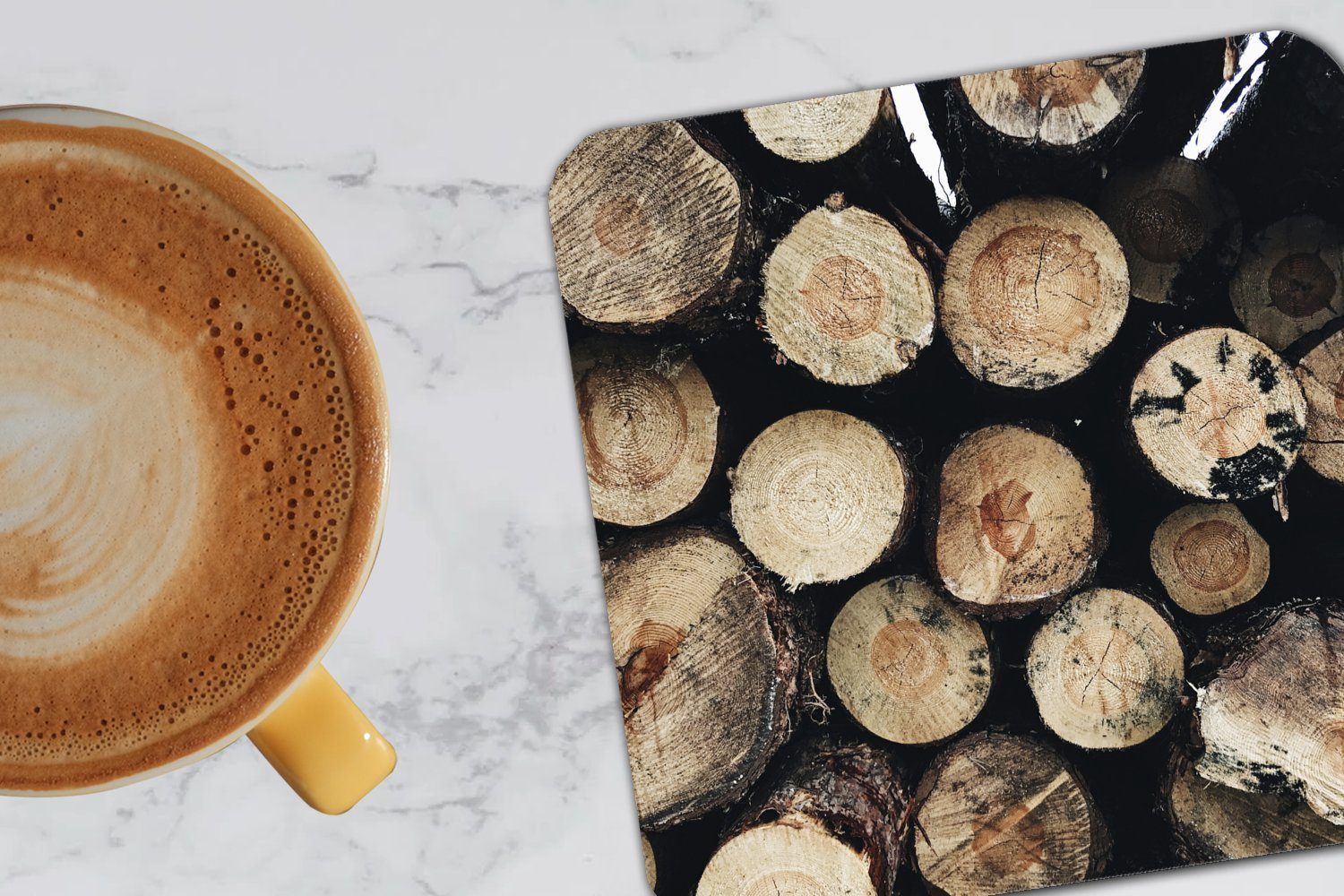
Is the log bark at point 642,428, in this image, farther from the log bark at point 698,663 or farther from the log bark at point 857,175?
the log bark at point 857,175

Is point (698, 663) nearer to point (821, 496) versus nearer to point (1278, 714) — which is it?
point (821, 496)

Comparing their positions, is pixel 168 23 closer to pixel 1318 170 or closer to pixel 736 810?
pixel 736 810

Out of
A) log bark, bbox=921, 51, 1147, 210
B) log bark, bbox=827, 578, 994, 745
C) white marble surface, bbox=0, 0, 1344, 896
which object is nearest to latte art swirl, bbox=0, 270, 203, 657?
white marble surface, bbox=0, 0, 1344, 896

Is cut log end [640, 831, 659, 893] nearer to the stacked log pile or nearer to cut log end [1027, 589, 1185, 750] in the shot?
the stacked log pile

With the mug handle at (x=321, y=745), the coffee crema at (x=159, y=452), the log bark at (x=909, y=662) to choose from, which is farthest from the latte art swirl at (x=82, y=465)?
the log bark at (x=909, y=662)

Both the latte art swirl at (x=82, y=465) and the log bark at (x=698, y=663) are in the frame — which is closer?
the latte art swirl at (x=82, y=465)

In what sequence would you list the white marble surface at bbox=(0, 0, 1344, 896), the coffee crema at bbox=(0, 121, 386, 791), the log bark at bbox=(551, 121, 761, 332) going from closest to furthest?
the coffee crema at bbox=(0, 121, 386, 791), the log bark at bbox=(551, 121, 761, 332), the white marble surface at bbox=(0, 0, 1344, 896)

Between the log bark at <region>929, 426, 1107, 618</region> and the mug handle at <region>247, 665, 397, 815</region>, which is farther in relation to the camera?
the log bark at <region>929, 426, 1107, 618</region>

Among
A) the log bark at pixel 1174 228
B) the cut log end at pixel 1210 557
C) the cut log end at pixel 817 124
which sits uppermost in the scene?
the cut log end at pixel 817 124
